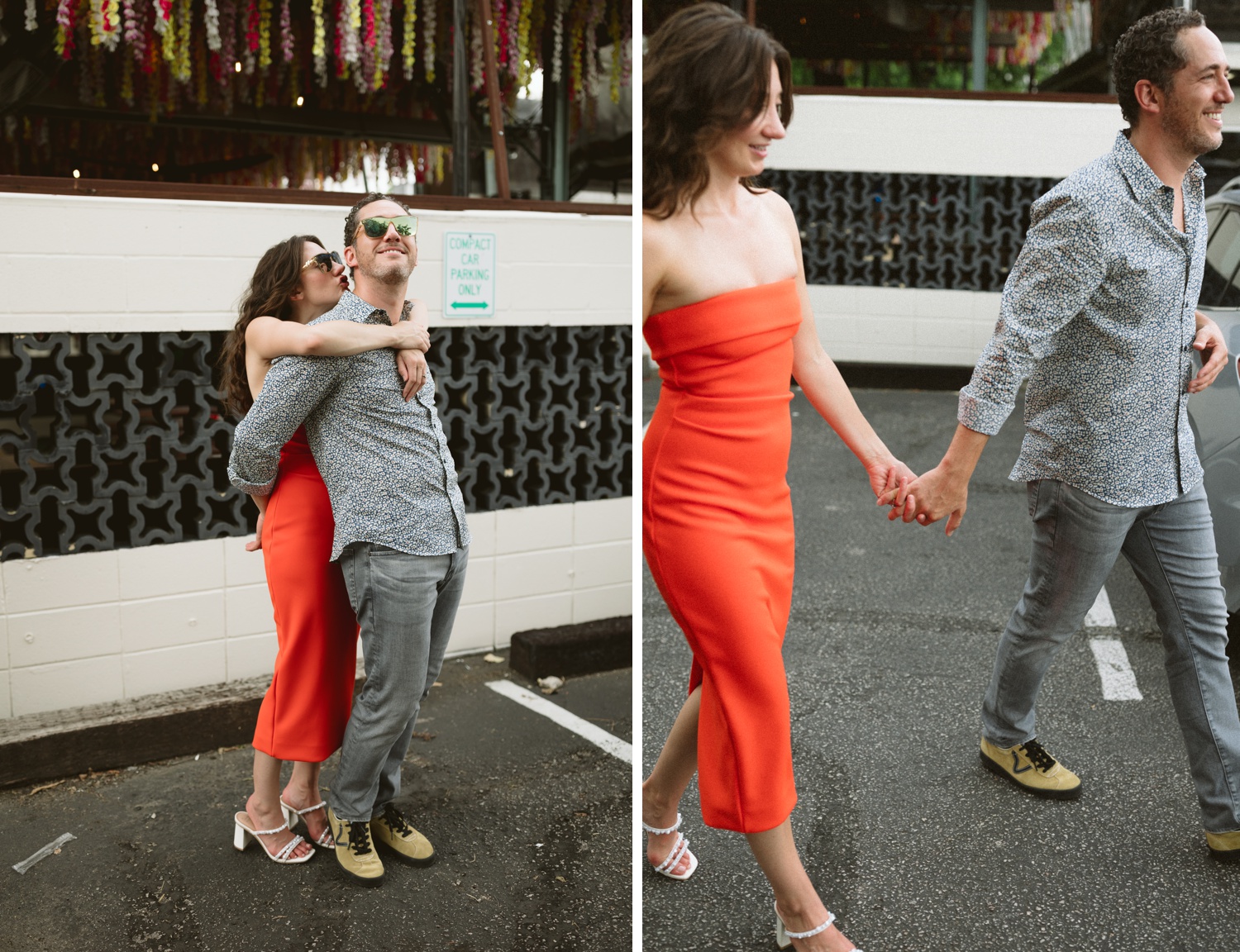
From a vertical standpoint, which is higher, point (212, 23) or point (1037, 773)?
point (212, 23)

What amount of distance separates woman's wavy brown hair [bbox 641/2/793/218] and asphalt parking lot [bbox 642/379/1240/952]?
1737 mm

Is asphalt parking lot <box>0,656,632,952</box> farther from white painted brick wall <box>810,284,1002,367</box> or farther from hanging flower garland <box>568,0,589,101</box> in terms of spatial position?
white painted brick wall <box>810,284,1002,367</box>

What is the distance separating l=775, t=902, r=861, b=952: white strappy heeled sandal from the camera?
2.43 m

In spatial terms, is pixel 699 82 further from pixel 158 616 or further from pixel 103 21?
pixel 103 21

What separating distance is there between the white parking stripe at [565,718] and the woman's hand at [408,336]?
173cm

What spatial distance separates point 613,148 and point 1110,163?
6.88 m

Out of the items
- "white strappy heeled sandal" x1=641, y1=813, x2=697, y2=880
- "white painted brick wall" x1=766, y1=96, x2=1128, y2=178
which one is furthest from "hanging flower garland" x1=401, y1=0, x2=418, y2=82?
"white painted brick wall" x1=766, y1=96, x2=1128, y2=178

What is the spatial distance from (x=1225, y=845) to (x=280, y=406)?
2579mm

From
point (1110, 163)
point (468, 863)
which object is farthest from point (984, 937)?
point (1110, 163)

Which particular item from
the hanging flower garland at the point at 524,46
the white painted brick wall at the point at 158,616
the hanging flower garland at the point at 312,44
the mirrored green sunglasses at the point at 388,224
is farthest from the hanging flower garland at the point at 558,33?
the mirrored green sunglasses at the point at 388,224

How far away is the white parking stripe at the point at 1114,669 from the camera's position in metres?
4.18

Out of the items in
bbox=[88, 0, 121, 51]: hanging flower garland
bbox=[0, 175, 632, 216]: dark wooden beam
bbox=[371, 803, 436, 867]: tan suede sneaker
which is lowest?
bbox=[371, 803, 436, 867]: tan suede sneaker

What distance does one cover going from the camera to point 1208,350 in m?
3.04

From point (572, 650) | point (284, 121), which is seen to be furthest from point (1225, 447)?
point (284, 121)
